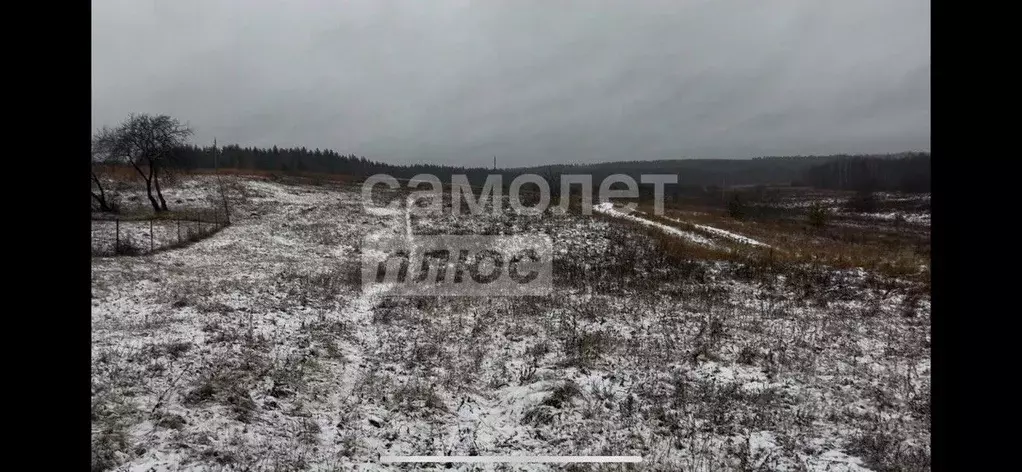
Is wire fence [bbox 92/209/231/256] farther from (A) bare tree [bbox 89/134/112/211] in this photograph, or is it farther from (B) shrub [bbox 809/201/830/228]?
(B) shrub [bbox 809/201/830/228]

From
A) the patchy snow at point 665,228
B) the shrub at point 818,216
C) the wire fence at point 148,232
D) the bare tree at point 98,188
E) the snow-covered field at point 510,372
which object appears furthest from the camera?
the shrub at point 818,216

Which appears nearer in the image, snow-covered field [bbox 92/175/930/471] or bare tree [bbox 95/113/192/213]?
snow-covered field [bbox 92/175/930/471]

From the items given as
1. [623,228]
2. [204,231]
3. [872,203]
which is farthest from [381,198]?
[872,203]

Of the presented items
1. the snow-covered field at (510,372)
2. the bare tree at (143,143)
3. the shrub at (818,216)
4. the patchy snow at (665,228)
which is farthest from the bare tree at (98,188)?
the shrub at (818,216)

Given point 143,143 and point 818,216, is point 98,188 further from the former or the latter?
point 818,216

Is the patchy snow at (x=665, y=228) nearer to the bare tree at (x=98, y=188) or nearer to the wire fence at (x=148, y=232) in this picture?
the wire fence at (x=148, y=232)

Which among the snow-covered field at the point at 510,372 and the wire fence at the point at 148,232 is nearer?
the snow-covered field at the point at 510,372

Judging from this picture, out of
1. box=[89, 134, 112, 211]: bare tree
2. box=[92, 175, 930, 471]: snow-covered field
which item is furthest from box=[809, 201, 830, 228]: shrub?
box=[89, 134, 112, 211]: bare tree
